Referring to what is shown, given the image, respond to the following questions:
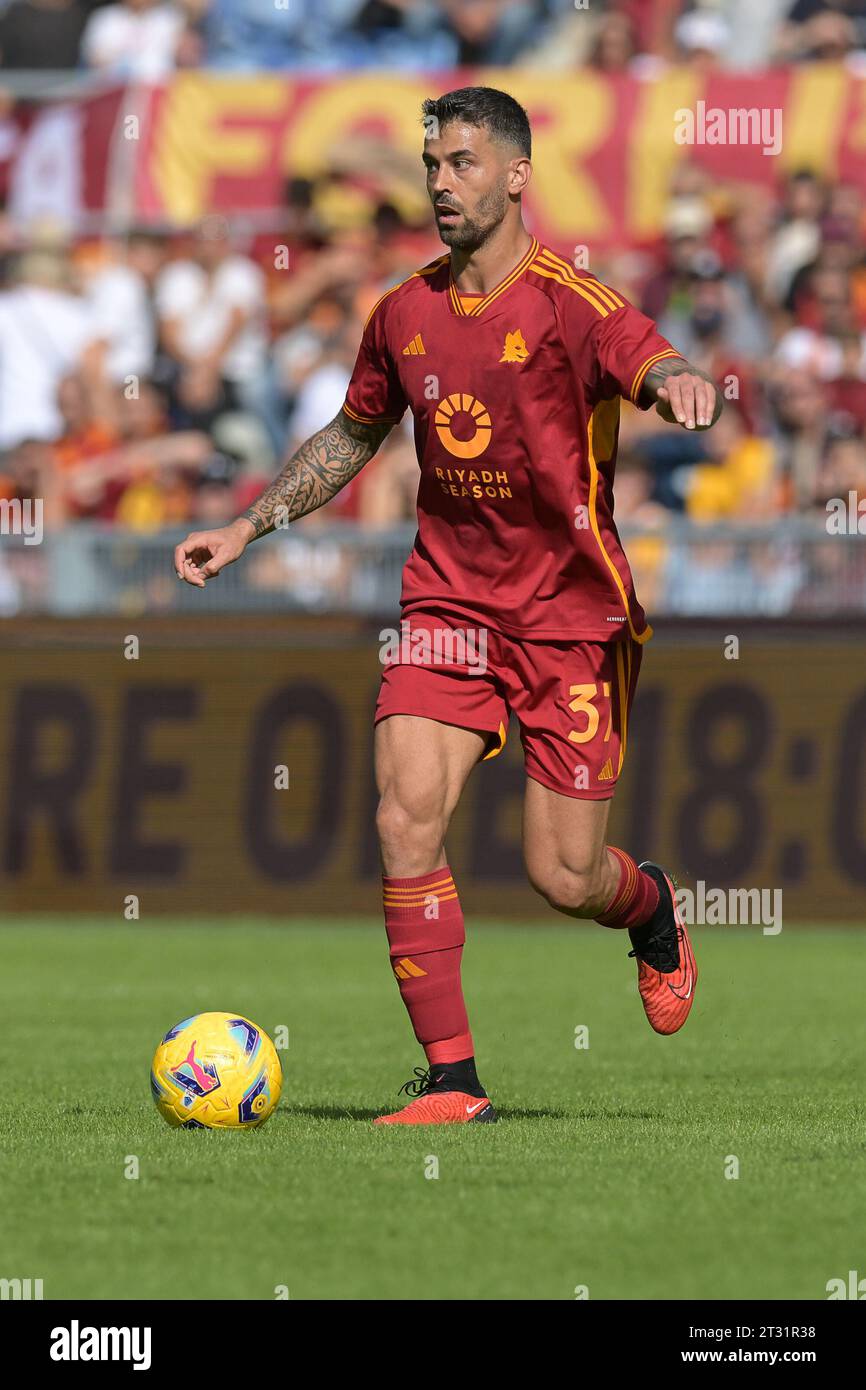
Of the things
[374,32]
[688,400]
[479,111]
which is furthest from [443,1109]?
[374,32]

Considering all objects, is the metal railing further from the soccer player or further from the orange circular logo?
the orange circular logo

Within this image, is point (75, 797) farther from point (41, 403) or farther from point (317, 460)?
point (317, 460)

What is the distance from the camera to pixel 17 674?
49.0 feet

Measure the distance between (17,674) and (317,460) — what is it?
7459 millimetres

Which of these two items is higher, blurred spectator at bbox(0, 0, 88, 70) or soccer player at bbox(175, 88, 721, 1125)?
blurred spectator at bbox(0, 0, 88, 70)

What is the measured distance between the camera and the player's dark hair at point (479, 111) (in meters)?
7.17

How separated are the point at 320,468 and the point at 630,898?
1.67 m

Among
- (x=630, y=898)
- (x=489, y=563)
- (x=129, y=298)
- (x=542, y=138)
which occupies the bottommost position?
(x=630, y=898)

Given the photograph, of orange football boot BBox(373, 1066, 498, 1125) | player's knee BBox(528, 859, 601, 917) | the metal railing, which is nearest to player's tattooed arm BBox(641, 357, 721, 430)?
player's knee BBox(528, 859, 601, 917)

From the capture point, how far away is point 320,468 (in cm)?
780

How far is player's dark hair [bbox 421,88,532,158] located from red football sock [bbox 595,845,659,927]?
2.20 m

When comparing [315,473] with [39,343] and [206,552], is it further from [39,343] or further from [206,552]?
[39,343]

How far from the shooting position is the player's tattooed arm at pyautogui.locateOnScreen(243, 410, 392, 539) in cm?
774
